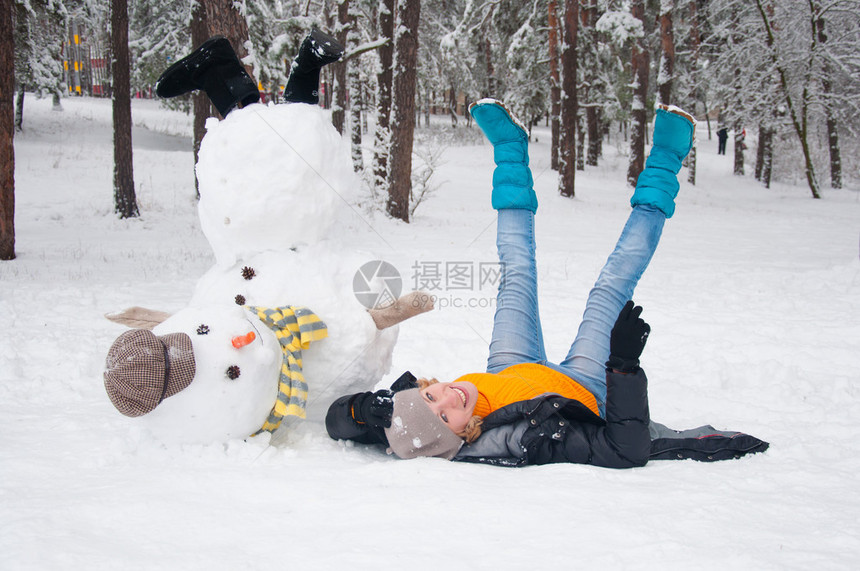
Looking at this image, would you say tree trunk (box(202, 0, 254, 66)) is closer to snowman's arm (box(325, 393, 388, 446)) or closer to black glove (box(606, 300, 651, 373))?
snowman's arm (box(325, 393, 388, 446))

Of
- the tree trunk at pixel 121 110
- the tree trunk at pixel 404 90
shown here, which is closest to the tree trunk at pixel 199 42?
the tree trunk at pixel 121 110

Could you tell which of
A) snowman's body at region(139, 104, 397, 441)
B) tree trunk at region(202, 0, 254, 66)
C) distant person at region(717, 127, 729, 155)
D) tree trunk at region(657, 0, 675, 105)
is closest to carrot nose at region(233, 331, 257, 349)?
snowman's body at region(139, 104, 397, 441)

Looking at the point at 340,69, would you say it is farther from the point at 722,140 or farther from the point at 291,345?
the point at 722,140

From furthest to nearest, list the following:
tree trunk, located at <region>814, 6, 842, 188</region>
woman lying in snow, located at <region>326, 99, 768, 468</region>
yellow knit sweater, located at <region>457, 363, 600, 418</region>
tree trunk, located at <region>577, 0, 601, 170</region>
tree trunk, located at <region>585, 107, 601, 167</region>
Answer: tree trunk, located at <region>585, 107, 601, 167</region>
tree trunk, located at <region>577, 0, 601, 170</region>
tree trunk, located at <region>814, 6, 842, 188</region>
yellow knit sweater, located at <region>457, 363, 600, 418</region>
woman lying in snow, located at <region>326, 99, 768, 468</region>

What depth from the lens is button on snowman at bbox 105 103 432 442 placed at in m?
2.38

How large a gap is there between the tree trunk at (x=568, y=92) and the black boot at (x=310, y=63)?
1324 centimetres

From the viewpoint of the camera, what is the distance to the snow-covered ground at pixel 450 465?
1.62 meters

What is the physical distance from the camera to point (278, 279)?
2.75 m

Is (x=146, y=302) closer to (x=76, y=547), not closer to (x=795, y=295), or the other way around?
(x=76, y=547)

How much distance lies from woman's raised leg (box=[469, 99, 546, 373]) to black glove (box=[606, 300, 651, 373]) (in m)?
0.89

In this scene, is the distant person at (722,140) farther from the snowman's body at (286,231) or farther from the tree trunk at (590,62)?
the snowman's body at (286,231)

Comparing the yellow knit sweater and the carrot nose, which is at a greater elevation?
the carrot nose

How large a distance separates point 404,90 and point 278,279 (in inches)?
328

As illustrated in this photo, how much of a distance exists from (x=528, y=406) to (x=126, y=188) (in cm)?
1062
